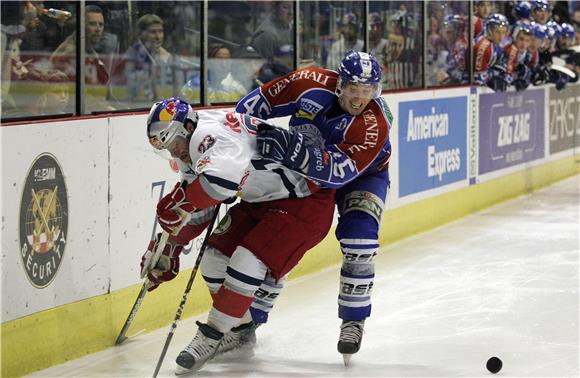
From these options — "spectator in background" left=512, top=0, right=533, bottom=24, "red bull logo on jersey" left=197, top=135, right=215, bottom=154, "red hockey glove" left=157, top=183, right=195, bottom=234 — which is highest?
"spectator in background" left=512, top=0, right=533, bottom=24

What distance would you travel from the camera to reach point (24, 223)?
176 inches

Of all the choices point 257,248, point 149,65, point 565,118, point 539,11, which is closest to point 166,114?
point 257,248

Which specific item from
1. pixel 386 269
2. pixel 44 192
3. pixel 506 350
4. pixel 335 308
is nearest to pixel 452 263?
Answer: pixel 386 269

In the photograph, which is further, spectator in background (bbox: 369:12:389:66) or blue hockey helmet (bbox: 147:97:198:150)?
spectator in background (bbox: 369:12:389:66)

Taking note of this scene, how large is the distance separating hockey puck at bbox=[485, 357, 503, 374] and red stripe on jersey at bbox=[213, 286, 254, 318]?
955 mm

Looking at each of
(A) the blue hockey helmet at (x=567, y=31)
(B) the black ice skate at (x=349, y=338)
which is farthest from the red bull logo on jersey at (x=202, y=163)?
(A) the blue hockey helmet at (x=567, y=31)

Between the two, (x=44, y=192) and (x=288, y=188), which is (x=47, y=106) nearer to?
(x=44, y=192)

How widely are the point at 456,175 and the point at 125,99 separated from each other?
4.38m

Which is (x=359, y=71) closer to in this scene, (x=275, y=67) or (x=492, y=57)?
(x=275, y=67)

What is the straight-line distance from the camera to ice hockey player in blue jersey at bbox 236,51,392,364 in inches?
180

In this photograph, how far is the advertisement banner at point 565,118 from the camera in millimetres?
11953

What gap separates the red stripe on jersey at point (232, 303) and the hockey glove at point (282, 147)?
525 millimetres

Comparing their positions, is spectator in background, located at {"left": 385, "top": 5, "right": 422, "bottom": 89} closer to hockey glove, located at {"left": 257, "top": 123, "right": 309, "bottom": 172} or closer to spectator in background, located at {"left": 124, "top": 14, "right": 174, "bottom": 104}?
spectator in background, located at {"left": 124, "top": 14, "right": 174, "bottom": 104}

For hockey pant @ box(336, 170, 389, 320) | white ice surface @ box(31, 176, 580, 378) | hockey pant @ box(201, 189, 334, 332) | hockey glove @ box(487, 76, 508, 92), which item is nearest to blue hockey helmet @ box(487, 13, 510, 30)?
hockey glove @ box(487, 76, 508, 92)
